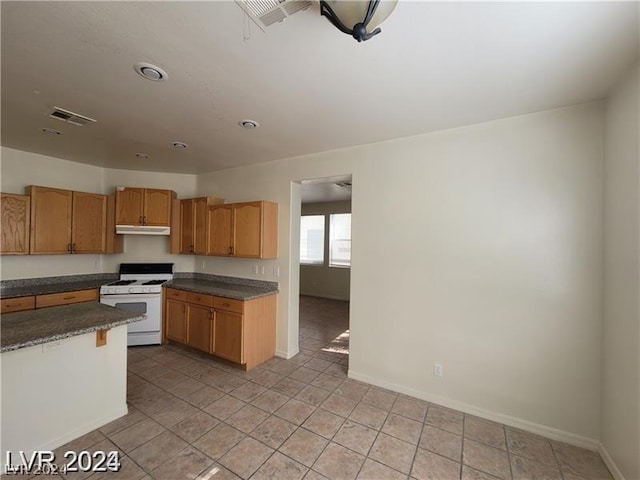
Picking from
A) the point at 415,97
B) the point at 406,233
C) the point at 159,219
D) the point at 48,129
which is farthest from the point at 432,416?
the point at 48,129

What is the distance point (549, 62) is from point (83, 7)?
2.63 meters

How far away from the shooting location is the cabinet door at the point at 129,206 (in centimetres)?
399

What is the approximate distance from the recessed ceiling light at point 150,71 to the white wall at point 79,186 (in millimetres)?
3016

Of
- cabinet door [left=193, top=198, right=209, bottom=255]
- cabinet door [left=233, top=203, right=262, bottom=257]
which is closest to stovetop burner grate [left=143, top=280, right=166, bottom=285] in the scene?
cabinet door [left=193, top=198, right=209, bottom=255]

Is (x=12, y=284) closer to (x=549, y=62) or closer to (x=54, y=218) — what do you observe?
(x=54, y=218)

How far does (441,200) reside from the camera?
264cm

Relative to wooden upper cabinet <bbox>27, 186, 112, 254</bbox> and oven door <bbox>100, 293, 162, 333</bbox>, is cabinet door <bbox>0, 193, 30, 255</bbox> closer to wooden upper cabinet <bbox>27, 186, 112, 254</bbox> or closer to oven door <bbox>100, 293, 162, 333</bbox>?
wooden upper cabinet <bbox>27, 186, 112, 254</bbox>

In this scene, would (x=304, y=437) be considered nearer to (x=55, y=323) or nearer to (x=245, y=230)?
(x=55, y=323)

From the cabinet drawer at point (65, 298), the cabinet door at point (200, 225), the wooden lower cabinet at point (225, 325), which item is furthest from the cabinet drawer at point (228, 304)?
the cabinet drawer at point (65, 298)

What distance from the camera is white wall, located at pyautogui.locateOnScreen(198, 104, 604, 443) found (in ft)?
6.95

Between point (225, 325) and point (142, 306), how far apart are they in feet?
4.91

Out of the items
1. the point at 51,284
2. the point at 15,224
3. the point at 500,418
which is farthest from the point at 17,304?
the point at 500,418

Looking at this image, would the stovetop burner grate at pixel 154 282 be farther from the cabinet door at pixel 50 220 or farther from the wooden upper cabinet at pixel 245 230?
the cabinet door at pixel 50 220

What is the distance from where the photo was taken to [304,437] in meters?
2.14
